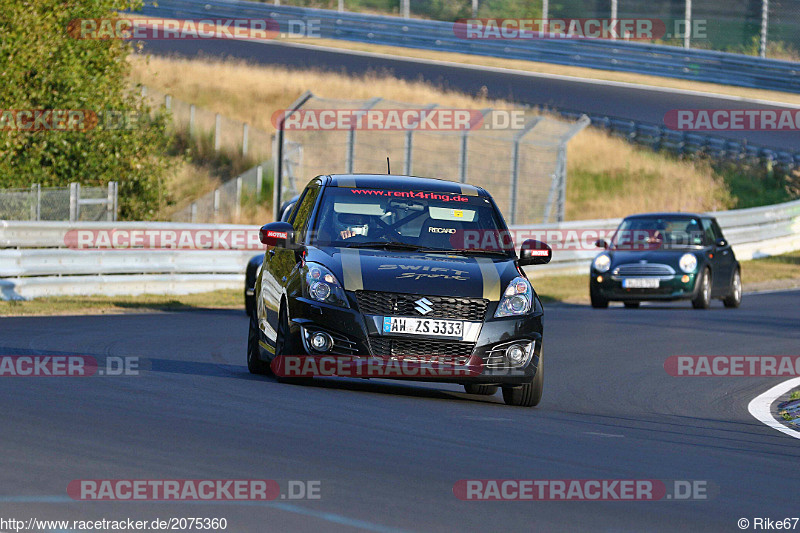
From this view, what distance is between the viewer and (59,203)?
22000 millimetres

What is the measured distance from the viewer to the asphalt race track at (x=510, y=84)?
38812mm

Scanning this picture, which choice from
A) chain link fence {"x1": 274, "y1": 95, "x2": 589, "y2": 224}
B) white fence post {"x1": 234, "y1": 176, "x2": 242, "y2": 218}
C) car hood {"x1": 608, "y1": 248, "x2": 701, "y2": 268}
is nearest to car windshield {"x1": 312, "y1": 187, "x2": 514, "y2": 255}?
car hood {"x1": 608, "y1": 248, "x2": 701, "y2": 268}

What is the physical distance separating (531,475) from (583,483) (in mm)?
281

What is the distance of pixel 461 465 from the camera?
700 cm

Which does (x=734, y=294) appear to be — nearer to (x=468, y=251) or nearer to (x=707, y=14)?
(x=468, y=251)

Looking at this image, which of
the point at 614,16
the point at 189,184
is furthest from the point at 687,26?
the point at 189,184

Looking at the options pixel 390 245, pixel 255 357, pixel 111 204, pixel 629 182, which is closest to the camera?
pixel 390 245

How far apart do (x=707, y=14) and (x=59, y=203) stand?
23.6 meters

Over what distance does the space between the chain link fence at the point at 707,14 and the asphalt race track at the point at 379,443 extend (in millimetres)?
27067

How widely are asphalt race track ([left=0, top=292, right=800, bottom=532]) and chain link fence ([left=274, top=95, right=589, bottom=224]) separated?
15.4 meters

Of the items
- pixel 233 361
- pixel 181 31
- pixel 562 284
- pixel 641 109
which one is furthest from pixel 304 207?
pixel 181 31

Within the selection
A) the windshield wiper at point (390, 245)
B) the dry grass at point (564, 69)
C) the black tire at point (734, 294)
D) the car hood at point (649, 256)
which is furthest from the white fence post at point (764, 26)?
the windshield wiper at point (390, 245)

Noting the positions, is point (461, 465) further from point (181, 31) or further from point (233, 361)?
Result: point (181, 31)

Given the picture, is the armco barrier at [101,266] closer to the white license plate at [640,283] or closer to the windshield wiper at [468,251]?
the white license plate at [640,283]
